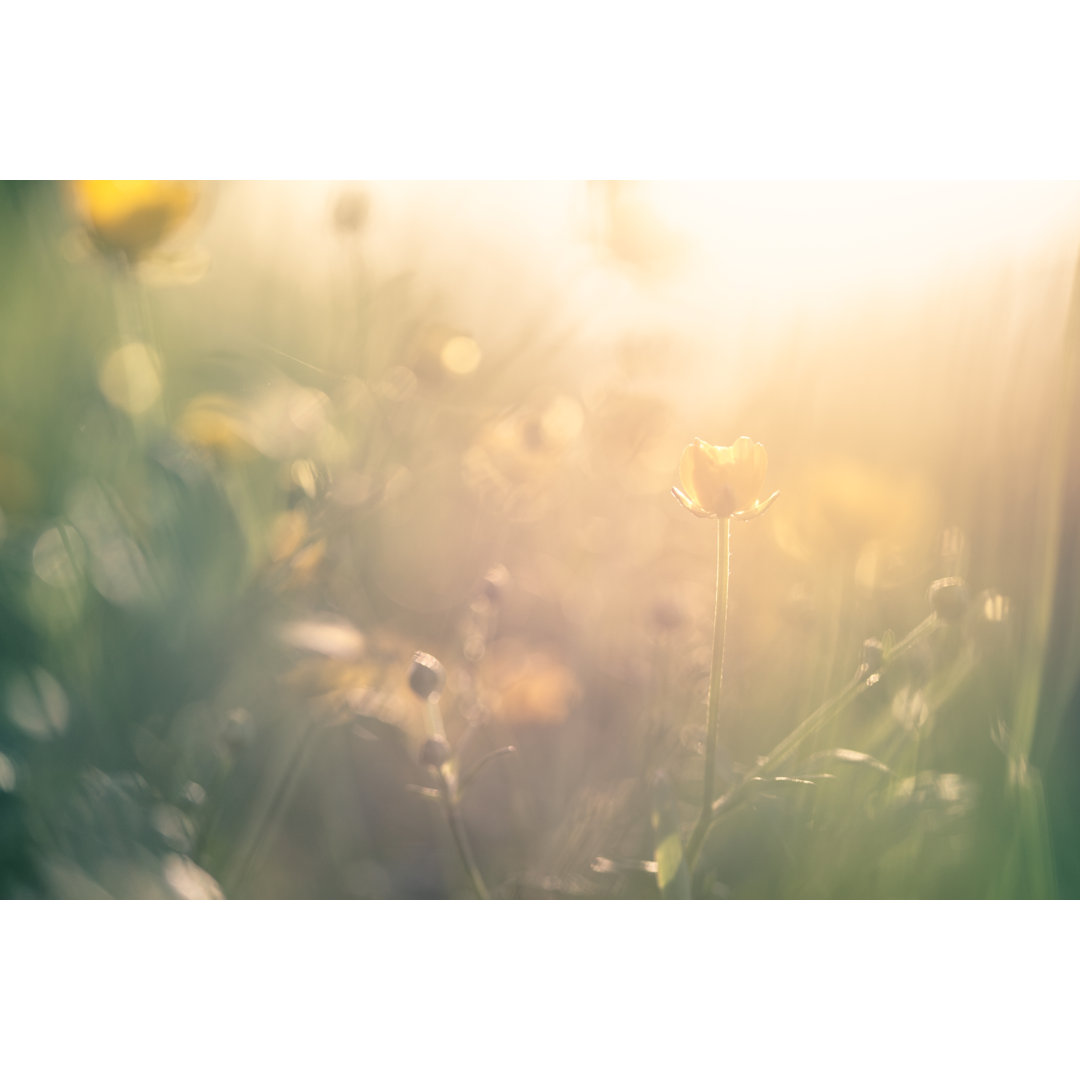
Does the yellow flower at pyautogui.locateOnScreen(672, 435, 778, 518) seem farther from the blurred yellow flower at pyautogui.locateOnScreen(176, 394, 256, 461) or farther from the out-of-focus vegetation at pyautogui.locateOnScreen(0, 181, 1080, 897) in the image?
the blurred yellow flower at pyautogui.locateOnScreen(176, 394, 256, 461)

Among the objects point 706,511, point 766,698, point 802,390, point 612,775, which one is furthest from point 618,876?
point 802,390

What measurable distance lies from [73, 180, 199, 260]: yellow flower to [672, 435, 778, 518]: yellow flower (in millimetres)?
460

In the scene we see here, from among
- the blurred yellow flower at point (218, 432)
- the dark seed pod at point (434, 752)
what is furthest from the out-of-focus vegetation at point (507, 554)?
the dark seed pod at point (434, 752)

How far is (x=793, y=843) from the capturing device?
0.67 meters

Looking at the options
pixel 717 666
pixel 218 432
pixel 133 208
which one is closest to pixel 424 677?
pixel 717 666

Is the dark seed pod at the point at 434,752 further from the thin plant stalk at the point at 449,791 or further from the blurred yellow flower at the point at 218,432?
the blurred yellow flower at the point at 218,432

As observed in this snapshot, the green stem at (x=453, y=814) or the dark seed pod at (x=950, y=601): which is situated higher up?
the dark seed pod at (x=950, y=601)

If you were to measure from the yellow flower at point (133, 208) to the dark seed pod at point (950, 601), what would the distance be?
24.2 inches

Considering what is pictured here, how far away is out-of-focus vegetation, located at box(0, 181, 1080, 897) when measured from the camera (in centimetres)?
68

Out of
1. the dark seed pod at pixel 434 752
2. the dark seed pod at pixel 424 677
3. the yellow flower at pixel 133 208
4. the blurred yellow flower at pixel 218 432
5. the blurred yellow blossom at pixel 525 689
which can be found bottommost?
the blurred yellow blossom at pixel 525 689

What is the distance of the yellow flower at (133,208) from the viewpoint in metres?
0.68

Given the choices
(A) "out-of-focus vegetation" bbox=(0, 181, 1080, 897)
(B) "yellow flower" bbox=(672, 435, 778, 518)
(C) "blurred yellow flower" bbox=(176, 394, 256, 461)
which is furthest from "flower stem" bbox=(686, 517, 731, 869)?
(C) "blurred yellow flower" bbox=(176, 394, 256, 461)

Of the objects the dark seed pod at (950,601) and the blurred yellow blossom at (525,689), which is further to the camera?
the blurred yellow blossom at (525,689)

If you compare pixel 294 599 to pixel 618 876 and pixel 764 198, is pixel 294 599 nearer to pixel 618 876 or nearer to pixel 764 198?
pixel 618 876
